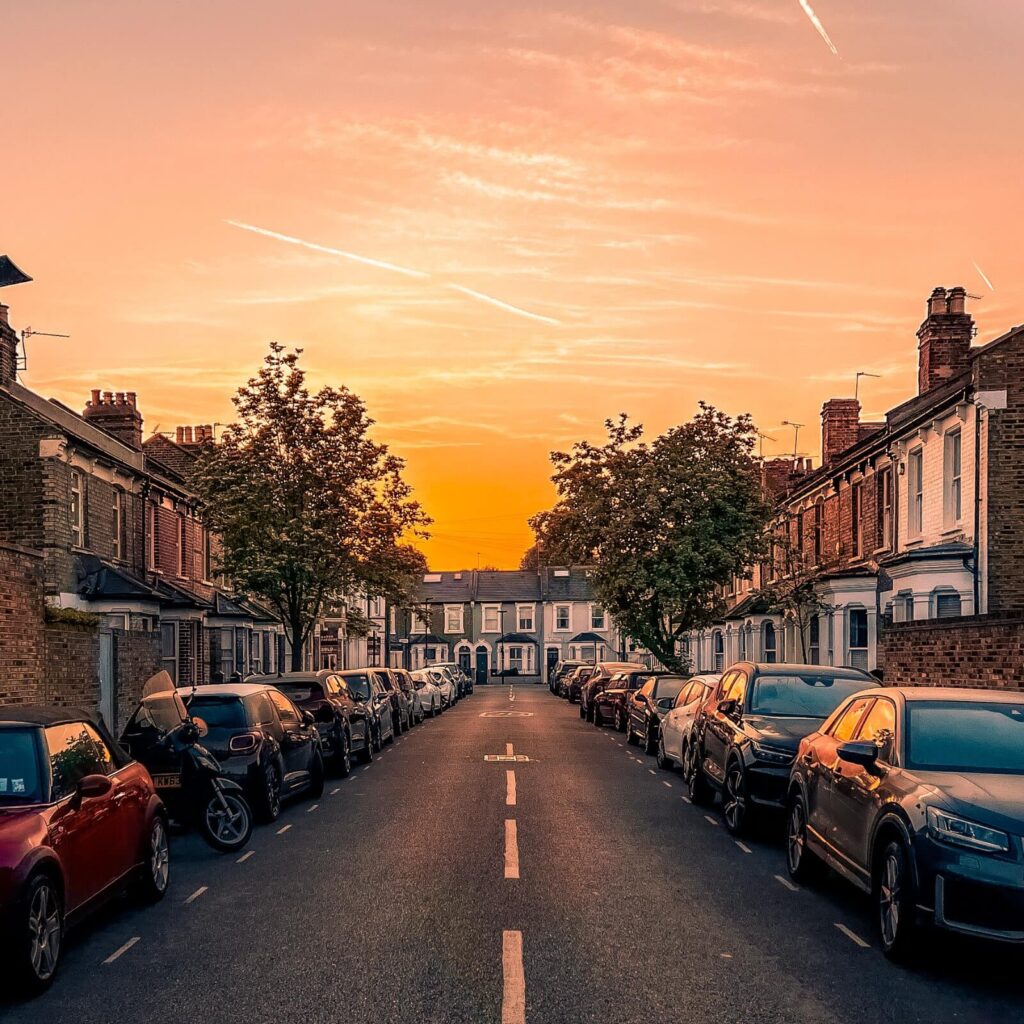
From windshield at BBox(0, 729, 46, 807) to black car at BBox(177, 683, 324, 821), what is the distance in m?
6.03

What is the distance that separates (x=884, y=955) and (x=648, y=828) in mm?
6050

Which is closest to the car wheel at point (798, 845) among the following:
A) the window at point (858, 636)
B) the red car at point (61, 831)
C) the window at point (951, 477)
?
the red car at point (61, 831)

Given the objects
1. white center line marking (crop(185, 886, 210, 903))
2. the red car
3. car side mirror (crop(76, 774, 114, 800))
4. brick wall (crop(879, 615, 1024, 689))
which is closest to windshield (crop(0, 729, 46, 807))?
the red car

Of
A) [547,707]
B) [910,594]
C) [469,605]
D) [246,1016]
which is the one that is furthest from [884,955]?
[469,605]

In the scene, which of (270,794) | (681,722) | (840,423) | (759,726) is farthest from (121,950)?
(840,423)

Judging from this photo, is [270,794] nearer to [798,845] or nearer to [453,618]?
[798,845]

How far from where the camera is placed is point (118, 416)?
3628cm

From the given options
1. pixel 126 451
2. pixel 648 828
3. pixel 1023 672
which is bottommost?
pixel 648 828

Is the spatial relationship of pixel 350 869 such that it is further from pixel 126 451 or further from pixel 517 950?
pixel 126 451

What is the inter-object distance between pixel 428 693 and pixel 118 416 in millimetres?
12894

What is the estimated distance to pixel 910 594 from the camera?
2750 centimetres

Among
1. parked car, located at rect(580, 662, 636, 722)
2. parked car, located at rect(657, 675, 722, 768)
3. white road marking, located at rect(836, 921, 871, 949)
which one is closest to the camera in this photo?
white road marking, located at rect(836, 921, 871, 949)

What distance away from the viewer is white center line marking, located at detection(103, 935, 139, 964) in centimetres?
802

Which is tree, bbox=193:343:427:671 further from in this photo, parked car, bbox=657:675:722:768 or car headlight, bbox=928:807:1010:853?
car headlight, bbox=928:807:1010:853
